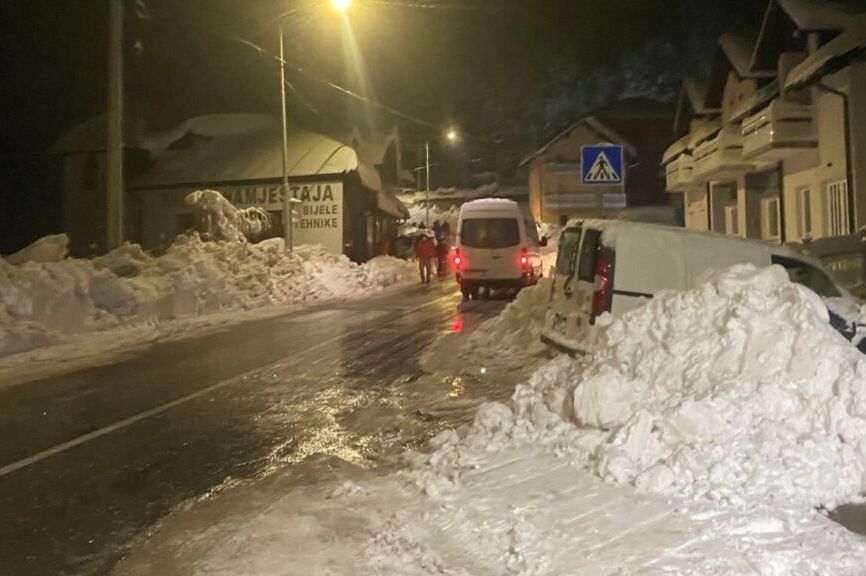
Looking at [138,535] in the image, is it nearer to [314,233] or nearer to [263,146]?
[314,233]

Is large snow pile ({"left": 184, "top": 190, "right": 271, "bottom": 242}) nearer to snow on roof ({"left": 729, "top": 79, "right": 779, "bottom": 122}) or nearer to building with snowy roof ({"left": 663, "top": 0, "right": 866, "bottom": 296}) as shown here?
building with snowy roof ({"left": 663, "top": 0, "right": 866, "bottom": 296})

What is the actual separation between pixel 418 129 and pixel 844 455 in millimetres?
76509

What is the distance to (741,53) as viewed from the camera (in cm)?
2642

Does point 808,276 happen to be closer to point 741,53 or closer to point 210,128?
point 741,53

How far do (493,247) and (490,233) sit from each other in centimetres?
41

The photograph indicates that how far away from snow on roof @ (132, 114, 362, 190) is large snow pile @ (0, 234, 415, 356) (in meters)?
7.39

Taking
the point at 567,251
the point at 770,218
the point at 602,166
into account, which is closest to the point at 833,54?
the point at 602,166

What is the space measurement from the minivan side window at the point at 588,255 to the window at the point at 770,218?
18630 millimetres

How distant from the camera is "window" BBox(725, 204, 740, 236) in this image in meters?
29.6

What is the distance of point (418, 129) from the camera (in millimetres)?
80125

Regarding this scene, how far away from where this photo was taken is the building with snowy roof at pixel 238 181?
126ft

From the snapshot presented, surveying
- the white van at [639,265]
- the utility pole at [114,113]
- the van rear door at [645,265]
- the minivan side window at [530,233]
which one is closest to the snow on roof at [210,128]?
the minivan side window at [530,233]

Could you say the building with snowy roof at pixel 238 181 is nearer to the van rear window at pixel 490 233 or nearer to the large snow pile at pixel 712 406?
the van rear window at pixel 490 233

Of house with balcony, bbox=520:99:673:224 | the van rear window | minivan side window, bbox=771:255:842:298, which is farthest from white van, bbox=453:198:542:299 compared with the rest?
house with balcony, bbox=520:99:673:224
